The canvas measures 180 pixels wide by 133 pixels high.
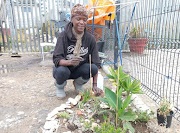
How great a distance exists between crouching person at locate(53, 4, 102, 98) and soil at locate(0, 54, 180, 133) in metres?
0.39

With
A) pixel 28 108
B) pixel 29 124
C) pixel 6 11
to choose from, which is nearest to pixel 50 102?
pixel 28 108

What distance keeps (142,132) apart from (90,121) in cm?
51

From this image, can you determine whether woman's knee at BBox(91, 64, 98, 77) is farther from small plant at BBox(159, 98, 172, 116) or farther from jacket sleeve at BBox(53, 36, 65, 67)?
small plant at BBox(159, 98, 172, 116)

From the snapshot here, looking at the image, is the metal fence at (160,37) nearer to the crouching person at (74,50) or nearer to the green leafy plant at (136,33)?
the green leafy plant at (136,33)

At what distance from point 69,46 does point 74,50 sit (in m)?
0.12

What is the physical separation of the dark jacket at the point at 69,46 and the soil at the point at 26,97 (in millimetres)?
637

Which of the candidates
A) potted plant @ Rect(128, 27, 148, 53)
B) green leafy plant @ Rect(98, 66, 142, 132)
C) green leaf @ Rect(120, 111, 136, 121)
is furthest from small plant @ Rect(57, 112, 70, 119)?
potted plant @ Rect(128, 27, 148, 53)

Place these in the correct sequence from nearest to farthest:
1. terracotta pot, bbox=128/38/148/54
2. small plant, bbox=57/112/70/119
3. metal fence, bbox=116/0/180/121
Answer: small plant, bbox=57/112/70/119 → metal fence, bbox=116/0/180/121 → terracotta pot, bbox=128/38/148/54

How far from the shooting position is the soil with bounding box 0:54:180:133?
1817 millimetres

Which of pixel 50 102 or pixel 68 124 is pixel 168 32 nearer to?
pixel 68 124

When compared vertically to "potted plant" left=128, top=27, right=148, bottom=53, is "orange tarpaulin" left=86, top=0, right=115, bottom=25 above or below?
above

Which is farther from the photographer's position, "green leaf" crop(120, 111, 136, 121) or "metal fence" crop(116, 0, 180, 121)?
"metal fence" crop(116, 0, 180, 121)

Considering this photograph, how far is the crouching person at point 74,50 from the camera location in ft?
6.46

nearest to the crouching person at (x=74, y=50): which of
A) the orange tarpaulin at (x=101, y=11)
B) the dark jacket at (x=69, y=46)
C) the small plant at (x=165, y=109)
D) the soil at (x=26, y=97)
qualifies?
the dark jacket at (x=69, y=46)
